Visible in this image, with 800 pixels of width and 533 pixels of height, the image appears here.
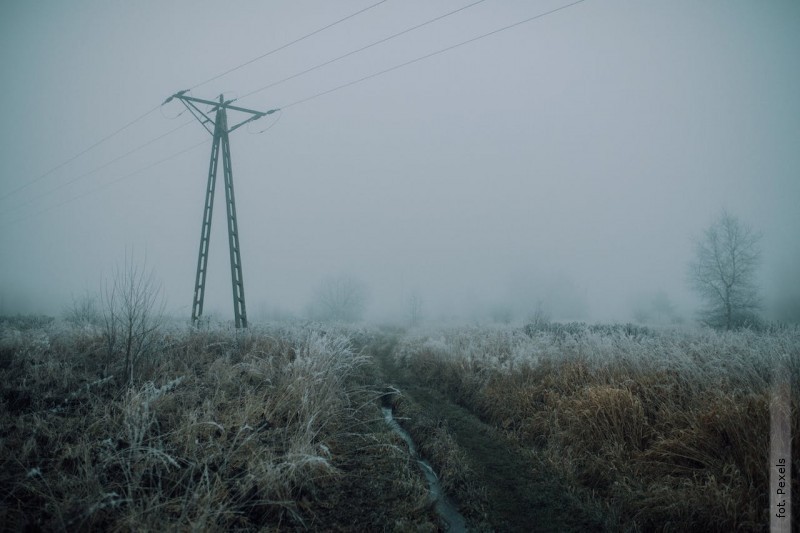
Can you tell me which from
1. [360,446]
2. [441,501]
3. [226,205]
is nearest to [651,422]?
[441,501]

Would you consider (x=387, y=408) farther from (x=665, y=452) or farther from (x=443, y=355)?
(x=665, y=452)

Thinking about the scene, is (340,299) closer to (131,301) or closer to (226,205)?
(226,205)

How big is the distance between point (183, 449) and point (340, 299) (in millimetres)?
49756

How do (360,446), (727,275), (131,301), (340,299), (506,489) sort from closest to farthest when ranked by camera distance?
(506,489), (360,446), (131,301), (727,275), (340,299)

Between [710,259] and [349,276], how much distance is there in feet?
146

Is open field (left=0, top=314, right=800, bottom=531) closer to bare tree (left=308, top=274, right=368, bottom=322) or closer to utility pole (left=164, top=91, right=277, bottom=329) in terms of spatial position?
utility pole (left=164, top=91, right=277, bottom=329)

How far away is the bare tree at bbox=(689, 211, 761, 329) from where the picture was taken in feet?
77.7

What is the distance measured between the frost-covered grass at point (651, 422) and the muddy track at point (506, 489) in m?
0.27

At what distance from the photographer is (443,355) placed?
10.9m

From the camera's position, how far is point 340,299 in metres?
52.7

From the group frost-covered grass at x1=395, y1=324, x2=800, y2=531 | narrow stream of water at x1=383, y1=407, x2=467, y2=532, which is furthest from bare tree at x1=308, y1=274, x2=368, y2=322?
narrow stream of water at x1=383, y1=407, x2=467, y2=532

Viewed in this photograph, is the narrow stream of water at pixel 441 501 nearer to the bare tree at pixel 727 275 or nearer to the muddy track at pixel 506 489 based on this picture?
the muddy track at pixel 506 489

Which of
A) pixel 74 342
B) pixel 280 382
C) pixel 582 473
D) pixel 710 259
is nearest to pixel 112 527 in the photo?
pixel 280 382

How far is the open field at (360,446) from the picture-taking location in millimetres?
2969
